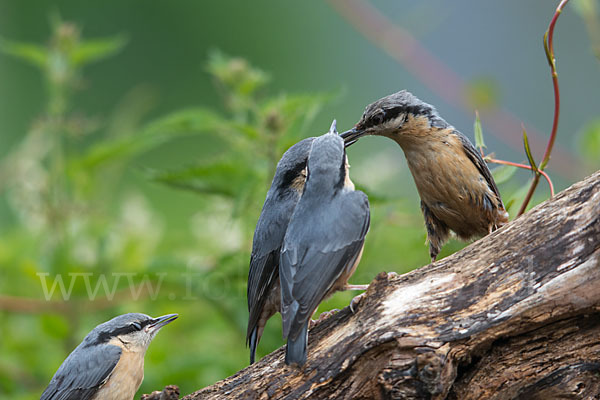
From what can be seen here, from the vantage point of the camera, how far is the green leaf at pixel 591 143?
149 inches

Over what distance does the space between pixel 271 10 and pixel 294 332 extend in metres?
7.43

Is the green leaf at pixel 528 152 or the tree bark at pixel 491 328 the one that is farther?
the green leaf at pixel 528 152

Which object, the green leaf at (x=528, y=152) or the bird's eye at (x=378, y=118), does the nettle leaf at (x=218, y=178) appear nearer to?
the bird's eye at (x=378, y=118)

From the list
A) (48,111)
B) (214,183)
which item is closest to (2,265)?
(48,111)

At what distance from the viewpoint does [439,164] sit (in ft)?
9.21

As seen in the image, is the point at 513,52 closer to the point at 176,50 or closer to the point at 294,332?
the point at 176,50

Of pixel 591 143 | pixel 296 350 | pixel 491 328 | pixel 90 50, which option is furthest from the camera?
pixel 591 143

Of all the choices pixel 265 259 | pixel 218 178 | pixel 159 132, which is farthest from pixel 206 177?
pixel 265 259

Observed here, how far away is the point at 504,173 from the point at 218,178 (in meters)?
1.19

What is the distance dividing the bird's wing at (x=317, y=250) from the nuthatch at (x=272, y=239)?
0.62 ft

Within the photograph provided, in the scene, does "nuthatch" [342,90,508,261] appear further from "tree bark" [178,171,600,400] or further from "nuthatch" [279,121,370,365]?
"tree bark" [178,171,600,400]

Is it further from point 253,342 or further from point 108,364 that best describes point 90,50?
point 253,342

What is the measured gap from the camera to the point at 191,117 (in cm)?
312

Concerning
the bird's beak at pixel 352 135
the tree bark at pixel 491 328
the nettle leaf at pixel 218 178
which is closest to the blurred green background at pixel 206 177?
the nettle leaf at pixel 218 178
